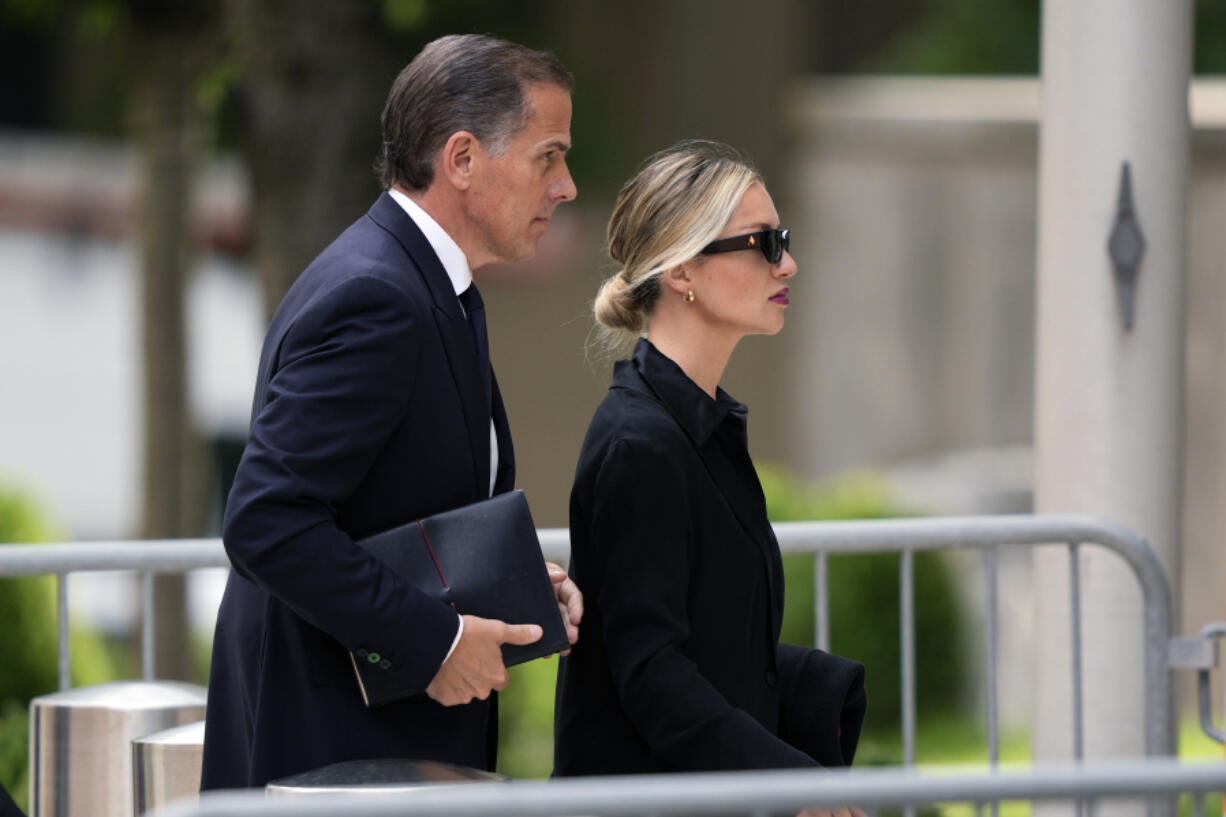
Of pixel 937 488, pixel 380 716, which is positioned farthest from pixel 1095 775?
pixel 937 488

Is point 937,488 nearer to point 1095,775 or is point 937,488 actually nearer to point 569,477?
point 569,477

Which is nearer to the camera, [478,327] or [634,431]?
[634,431]

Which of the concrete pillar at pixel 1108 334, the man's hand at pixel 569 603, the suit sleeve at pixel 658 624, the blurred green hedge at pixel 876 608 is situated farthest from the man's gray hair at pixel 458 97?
the blurred green hedge at pixel 876 608

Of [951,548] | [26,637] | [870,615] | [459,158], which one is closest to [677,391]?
[459,158]

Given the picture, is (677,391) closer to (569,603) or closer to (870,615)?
(569,603)

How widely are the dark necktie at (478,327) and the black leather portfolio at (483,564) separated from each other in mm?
217

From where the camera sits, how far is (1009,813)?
20.1 feet

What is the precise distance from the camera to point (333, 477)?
2385 mm

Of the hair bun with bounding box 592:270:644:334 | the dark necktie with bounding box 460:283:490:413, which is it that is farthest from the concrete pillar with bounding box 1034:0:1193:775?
the dark necktie with bounding box 460:283:490:413

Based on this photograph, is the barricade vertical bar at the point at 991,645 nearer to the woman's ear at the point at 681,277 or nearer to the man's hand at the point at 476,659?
the woman's ear at the point at 681,277

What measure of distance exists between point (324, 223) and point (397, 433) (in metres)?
3.66

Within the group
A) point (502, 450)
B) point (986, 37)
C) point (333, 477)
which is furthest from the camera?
point (986, 37)

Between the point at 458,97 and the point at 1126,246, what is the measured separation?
2008 mm

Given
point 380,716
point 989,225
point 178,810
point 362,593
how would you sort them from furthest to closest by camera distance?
point 989,225, point 380,716, point 362,593, point 178,810
